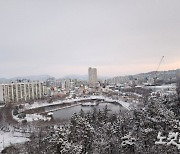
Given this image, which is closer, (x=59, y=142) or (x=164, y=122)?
(x=59, y=142)

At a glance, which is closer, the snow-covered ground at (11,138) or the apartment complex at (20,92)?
the snow-covered ground at (11,138)

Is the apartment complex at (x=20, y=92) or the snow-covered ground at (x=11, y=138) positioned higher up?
the apartment complex at (x=20, y=92)

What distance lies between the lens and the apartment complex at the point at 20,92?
33688 mm

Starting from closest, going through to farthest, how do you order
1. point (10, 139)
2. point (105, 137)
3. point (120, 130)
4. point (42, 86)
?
Answer: point (105, 137), point (120, 130), point (10, 139), point (42, 86)

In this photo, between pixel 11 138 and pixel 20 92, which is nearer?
pixel 11 138

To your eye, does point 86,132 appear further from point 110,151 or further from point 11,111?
point 11,111

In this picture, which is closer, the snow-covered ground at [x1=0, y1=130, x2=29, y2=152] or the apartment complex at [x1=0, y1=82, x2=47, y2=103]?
the snow-covered ground at [x1=0, y1=130, x2=29, y2=152]

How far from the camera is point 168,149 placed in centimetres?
495

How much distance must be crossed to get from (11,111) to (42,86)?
13802 mm

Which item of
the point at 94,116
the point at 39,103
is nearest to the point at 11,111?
the point at 39,103

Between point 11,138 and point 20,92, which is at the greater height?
point 20,92

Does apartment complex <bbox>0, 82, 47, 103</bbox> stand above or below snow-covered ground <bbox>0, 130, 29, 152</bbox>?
above

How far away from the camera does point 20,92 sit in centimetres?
3584

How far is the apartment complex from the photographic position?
33.7 meters
